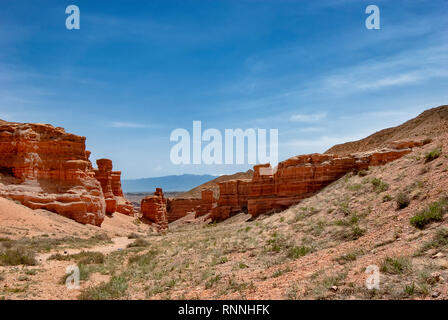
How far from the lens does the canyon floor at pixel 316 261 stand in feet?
19.4

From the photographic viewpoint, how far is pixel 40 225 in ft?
82.9

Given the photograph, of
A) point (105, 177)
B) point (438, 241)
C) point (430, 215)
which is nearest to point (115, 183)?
point (105, 177)

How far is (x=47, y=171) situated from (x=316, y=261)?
31.6m

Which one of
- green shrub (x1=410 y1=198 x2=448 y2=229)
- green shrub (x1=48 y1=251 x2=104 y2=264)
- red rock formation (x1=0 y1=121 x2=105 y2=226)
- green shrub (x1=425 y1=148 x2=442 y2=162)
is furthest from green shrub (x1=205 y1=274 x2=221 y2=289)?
red rock formation (x1=0 y1=121 x2=105 y2=226)

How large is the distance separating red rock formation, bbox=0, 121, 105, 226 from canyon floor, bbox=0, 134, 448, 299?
15031mm

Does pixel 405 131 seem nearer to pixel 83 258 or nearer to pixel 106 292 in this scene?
pixel 83 258

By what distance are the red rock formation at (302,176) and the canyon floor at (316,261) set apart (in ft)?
20.5

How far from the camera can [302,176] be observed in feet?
83.1

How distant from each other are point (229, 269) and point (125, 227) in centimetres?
3720

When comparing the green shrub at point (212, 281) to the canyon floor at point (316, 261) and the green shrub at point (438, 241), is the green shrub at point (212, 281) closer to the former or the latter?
the canyon floor at point (316, 261)

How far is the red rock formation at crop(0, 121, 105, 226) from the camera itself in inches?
1162

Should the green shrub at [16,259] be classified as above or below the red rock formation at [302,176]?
below

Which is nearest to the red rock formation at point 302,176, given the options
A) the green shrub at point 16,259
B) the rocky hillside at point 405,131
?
the rocky hillside at point 405,131
